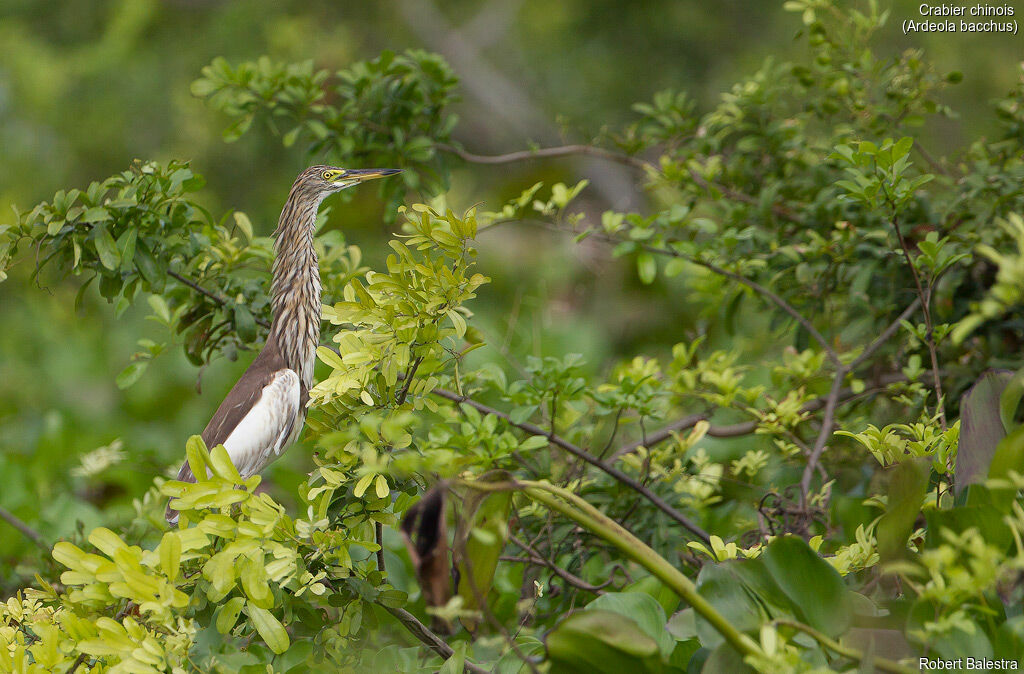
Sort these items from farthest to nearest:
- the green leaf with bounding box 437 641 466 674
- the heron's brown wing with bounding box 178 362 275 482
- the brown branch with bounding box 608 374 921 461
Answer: the brown branch with bounding box 608 374 921 461 < the heron's brown wing with bounding box 178 362 275 482 < the green leaf with bounding box 437 641 466 674

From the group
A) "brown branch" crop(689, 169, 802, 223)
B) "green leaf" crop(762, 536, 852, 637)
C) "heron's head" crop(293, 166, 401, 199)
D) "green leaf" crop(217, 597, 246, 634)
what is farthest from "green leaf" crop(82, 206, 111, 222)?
"brown branch" crop(689, 169, 802, 223)

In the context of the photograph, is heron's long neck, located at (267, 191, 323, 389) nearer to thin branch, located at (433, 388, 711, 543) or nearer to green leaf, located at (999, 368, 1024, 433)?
thin branch, located at (433, 388, 711, 543)

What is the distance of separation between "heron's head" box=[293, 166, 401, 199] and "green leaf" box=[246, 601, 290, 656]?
584mm

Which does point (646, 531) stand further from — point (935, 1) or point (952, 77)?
point (935, 1)

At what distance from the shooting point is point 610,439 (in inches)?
51.5

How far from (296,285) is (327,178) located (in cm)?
18

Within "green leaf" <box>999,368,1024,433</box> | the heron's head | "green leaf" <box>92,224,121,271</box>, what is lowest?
"green leaf" <box>999,368,1024,433</box>

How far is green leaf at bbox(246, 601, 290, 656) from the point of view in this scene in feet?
2.60

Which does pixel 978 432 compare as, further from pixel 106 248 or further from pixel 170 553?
pixel 106 248

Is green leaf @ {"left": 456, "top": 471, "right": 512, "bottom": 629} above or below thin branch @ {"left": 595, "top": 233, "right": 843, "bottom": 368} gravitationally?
below

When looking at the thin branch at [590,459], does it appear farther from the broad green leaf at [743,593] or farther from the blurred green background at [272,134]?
the blurred green background at [272,134]

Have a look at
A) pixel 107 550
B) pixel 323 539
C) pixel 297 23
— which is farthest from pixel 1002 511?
pixel 297 23

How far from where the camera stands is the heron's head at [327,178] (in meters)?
1.15

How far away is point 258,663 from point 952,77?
1.43 metres
